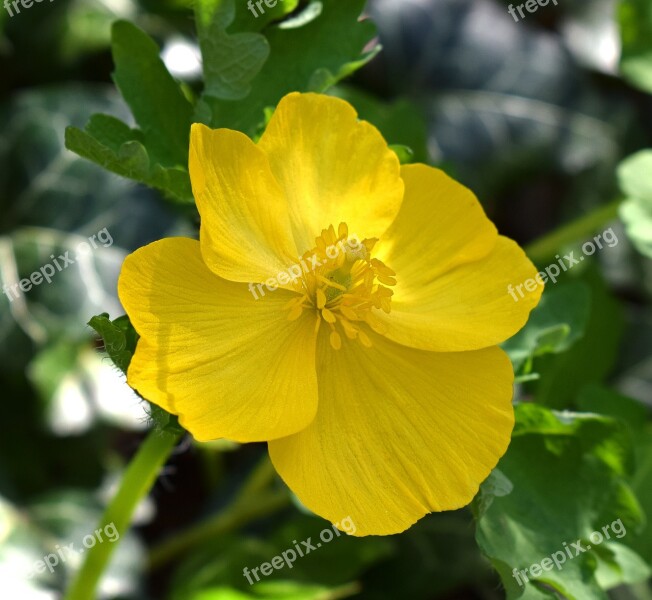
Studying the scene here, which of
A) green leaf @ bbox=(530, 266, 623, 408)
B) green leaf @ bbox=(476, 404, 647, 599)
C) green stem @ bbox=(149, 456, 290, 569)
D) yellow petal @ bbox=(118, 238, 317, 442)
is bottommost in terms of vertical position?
green leaf @ bbox=(530, 266, 623, 408)

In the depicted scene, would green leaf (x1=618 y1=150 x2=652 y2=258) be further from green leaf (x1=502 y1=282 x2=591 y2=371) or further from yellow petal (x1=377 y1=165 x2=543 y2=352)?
yellow petal (x1=377 y1=165 x2=543 y2=352)

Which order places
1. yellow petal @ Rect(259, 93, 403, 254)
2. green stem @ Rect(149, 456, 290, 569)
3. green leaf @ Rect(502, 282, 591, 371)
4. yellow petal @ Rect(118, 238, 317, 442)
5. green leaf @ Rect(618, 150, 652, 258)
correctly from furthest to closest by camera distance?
green stem @ Rect(149, 456, 290, 569)
green leaf @ Rect(618, 150, 652, 258)
green leaf @ Rect(502, 282, 591, 371)
yellow petal @ Rect(259, 93, 403, 254)
yellow petal @ Rect(118, 238, 317, 442)

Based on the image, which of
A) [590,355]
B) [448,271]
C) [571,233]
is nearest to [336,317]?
[448,271]

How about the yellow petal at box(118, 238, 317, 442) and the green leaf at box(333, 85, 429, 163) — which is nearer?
the yellow petal at box(118, 238, 317, 442)

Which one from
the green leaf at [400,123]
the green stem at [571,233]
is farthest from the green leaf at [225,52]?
the green stem at [571,233]

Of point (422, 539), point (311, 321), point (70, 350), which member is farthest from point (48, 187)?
point (422, 539)

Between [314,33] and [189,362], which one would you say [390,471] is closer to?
[189,362]

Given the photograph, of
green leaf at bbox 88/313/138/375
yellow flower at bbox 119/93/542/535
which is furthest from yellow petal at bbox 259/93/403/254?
green leaf at bbox 88/313/138/375
